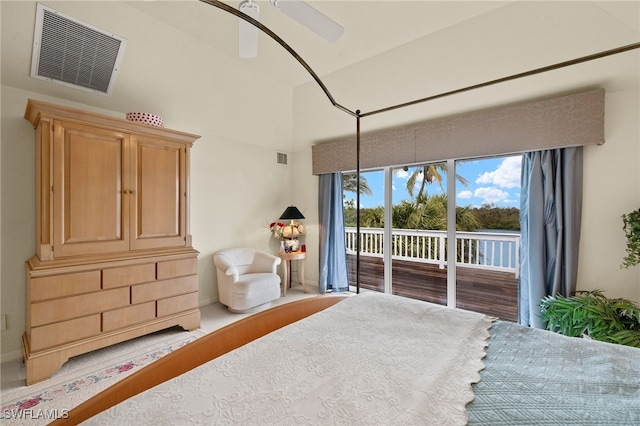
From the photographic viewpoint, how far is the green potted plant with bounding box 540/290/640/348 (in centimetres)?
198

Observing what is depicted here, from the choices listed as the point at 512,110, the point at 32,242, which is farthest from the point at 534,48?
the point at 32,242

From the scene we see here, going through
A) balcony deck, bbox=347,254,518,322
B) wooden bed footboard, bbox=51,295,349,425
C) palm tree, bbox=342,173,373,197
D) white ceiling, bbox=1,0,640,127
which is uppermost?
white ceiling, bbox=1,0,640,127

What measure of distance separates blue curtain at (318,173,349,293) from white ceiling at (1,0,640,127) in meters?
1.71

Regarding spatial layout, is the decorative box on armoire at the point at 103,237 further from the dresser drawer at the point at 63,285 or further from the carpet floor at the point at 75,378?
the carpet floor at the point at 75,378

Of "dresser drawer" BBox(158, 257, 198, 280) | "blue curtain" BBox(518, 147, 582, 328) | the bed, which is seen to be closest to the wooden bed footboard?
the bed

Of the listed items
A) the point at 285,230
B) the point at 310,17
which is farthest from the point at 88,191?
the point at 285,230

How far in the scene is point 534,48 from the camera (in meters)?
2.30

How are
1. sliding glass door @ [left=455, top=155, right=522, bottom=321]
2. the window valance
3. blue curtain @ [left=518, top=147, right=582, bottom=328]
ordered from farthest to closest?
sliding glass door @ [left=455, top=155, right=522, bottom=321], blue curtain @ [left=518, top=147, right=582, bottom=328], the window valance

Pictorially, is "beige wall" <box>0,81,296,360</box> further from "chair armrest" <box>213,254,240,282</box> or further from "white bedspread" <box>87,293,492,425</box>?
"white bedspread" <box>87,293,492,425</box>

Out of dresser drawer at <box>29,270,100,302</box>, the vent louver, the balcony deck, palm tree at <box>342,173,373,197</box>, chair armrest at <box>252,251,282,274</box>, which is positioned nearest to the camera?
dresser drawer at <box>29,270,100,302</box>

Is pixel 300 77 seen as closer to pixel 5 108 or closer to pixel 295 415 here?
pixel 5 108

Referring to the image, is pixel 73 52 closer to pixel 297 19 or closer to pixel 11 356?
pixel 297 19

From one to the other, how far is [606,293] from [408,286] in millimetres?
1938

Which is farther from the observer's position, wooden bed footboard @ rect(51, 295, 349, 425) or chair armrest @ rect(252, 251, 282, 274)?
chair armrest @ rect(252, 251, 282, 274)
